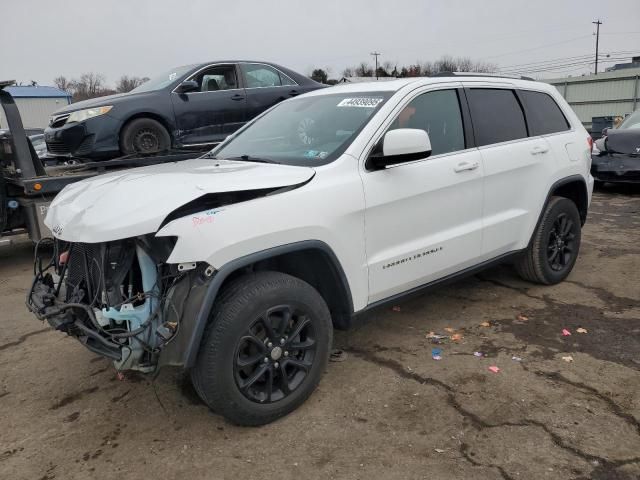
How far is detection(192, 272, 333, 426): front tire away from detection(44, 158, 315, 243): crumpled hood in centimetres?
50

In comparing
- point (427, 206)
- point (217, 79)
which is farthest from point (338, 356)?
point (217, 79)

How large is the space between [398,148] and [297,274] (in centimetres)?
95

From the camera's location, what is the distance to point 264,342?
284cm

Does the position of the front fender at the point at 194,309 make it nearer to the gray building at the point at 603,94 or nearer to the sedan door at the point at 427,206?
the sedan door at the point at 427,206

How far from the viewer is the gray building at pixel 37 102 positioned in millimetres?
32531

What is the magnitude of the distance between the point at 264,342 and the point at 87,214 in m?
1.11

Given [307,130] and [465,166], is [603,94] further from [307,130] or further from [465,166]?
[307,130]

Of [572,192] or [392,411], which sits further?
[572,192]

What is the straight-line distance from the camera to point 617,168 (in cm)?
986

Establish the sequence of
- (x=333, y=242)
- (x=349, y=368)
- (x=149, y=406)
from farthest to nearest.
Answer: (x=349, y=368) < (x=149, y=406) < (x=333, y=242)

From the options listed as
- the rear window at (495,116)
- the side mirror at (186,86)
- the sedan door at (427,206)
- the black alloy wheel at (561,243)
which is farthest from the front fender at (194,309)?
the side mirror at (186,86)

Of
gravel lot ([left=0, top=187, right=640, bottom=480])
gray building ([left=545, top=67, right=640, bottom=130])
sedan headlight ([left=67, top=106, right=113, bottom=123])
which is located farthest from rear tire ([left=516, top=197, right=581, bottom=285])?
gray building ([left=545, top=67, right=640, bottom=130])

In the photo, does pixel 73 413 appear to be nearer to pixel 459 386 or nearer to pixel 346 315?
pixel 346 315

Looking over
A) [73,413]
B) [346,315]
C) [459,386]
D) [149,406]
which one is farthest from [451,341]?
[73,413]
